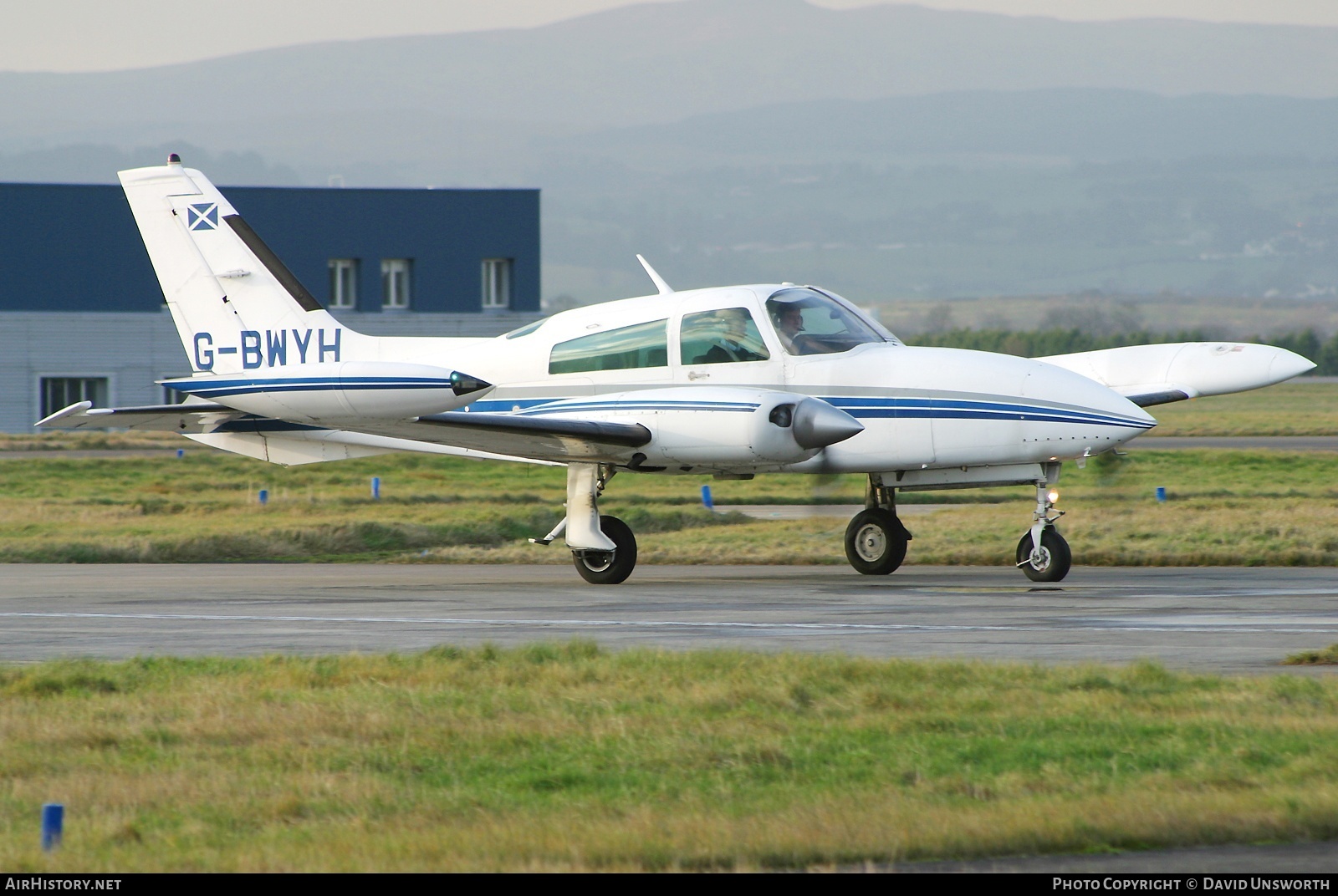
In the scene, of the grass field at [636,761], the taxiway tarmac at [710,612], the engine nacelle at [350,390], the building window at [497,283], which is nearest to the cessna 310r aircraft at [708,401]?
the engine nacelle at [350,390]

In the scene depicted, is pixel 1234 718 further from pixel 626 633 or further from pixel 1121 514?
pixel 1121 514

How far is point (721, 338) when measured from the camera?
17.7 m

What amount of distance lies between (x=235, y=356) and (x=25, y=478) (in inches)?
838

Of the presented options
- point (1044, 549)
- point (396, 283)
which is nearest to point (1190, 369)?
point (1044, 549)

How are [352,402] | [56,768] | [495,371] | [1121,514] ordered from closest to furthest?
1. [56,768]
2. [352,402]
3. [495,371]
4. [1121,514]

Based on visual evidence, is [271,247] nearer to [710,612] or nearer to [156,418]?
[156,418]

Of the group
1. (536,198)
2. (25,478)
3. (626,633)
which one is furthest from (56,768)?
(536,198)

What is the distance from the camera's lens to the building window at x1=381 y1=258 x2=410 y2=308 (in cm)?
6906

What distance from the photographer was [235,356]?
20.2 metres

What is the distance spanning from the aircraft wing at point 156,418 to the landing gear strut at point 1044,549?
894 cm

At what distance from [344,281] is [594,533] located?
173 feet

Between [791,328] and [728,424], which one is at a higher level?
[791,328]

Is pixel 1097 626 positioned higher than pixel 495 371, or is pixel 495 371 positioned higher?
pixel 495 371

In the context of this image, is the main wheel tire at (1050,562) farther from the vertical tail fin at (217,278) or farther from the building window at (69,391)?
the building window at (69,391)
